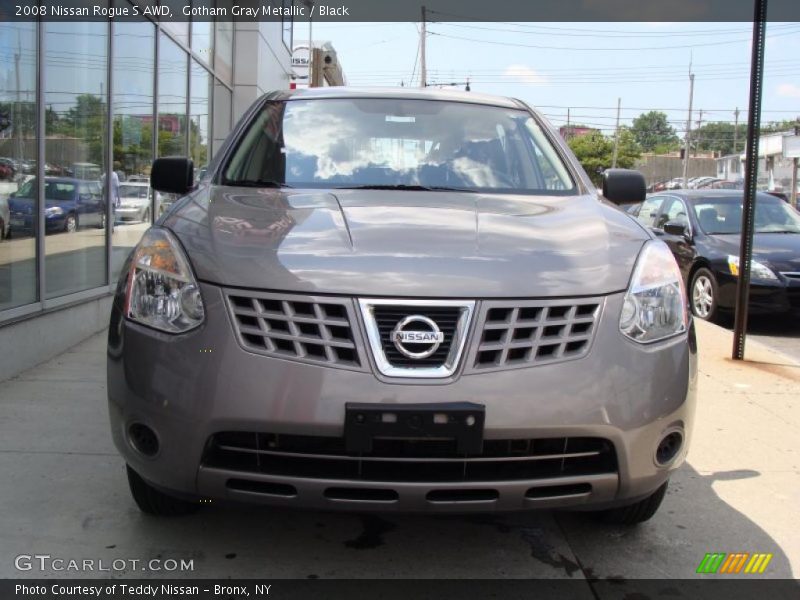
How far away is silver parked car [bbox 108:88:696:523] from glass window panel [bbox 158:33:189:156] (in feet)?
22.4

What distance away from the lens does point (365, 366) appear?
7.42ft

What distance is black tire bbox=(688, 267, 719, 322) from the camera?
28.9ft

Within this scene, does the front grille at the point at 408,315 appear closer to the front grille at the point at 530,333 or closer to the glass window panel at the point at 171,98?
the front grille at the point at 530,333

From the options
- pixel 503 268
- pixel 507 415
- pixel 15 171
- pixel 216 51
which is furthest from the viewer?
pixel 216 51

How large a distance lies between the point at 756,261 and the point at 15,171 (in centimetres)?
712

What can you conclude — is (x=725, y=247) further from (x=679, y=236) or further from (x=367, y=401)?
(x=367, y=401)

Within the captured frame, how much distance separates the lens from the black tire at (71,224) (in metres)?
6.44

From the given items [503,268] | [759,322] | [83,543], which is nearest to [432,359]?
[503,268]

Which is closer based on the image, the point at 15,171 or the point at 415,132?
the point at 415,132

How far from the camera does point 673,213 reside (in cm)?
1010

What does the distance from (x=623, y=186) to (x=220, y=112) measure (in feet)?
35.6

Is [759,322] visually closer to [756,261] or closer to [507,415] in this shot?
[756,261]

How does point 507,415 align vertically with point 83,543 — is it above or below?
above

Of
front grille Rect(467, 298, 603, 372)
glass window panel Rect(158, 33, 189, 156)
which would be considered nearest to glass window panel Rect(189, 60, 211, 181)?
glass window panel Rect(158, 33, 189, 156)
